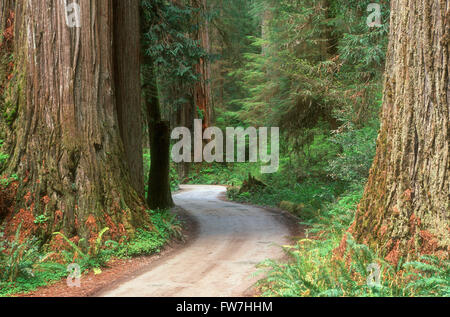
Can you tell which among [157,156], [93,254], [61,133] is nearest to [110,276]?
[93,254]

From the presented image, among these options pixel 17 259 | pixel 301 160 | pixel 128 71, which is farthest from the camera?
pixel 301 160

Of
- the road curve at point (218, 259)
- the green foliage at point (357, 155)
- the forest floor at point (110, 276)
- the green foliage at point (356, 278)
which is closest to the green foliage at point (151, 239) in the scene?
the forest floor at point (110, 276)

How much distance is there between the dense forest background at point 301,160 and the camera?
5.68m

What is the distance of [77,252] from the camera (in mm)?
7457

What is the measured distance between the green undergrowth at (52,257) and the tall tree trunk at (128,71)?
124 inches

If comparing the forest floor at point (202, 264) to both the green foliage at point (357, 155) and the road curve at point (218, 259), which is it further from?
the green foliage at point (357, 155)

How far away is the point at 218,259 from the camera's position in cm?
806

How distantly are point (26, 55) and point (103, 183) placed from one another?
2.92m

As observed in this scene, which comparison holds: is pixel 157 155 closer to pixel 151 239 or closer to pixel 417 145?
pixel 151 239

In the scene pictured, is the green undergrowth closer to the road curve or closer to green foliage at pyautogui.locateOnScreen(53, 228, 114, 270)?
green foliage at pyautogui.locateOnScreen(53, 228, 114, 270)

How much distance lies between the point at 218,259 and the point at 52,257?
299 cm

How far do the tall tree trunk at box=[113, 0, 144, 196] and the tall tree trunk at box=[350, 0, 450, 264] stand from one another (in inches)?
280
